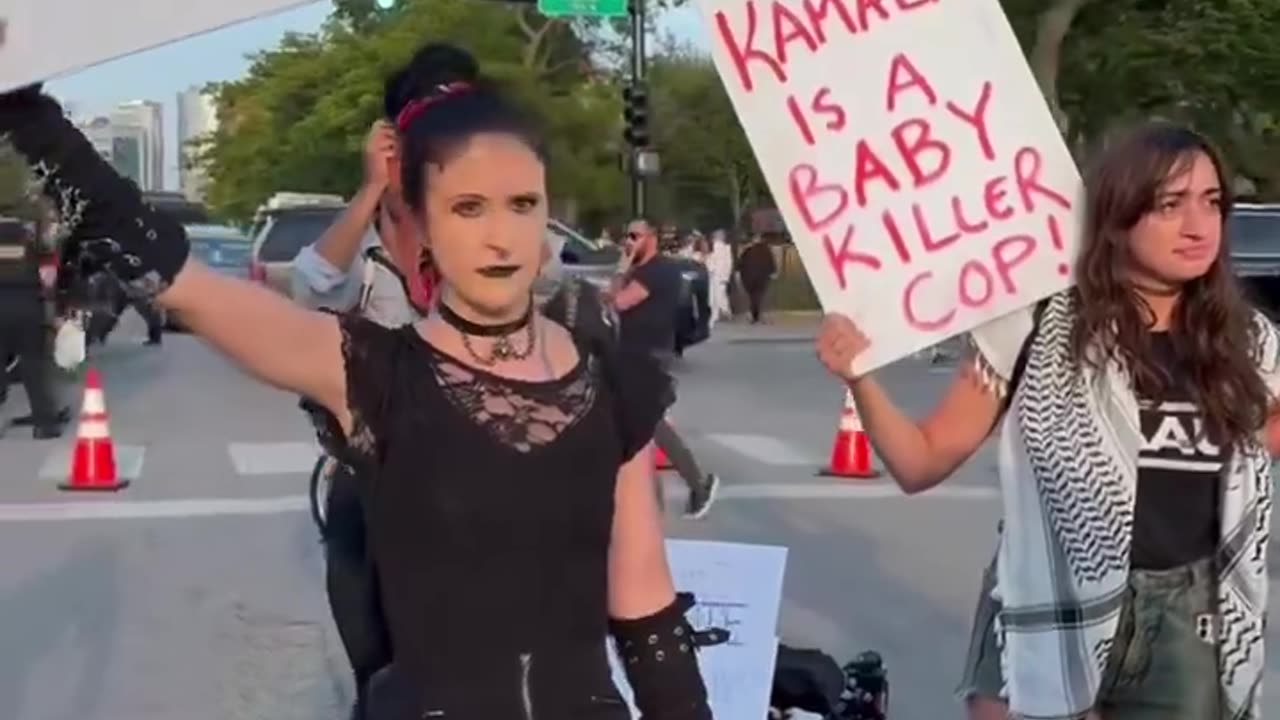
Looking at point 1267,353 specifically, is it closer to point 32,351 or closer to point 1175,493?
point 1175,493

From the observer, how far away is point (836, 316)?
331 cm

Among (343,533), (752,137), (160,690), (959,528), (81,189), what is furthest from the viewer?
(959,528)

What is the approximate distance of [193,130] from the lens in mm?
93188

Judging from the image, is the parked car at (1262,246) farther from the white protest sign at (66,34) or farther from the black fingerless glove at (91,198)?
the white protest sign at (66,34)

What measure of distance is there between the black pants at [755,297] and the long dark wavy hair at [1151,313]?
103 feet

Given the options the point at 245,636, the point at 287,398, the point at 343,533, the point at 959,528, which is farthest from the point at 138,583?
the point at 287,398

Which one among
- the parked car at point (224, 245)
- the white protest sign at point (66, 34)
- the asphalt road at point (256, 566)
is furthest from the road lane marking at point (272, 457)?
the parked car at point (224, 245)

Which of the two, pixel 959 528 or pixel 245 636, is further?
pixel 959 528

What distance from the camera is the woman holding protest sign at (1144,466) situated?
310 centimetres

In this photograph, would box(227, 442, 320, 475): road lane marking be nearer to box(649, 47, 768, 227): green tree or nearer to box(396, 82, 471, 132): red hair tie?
box(396, 82, 471, 132): red hair tie

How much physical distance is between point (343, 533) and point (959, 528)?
6.82 m

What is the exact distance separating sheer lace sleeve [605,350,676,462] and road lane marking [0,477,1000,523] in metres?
8.55

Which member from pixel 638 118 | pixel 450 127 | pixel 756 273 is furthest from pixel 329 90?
pixel 450 127

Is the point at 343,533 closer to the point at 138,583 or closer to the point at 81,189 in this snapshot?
the point at 81,189
